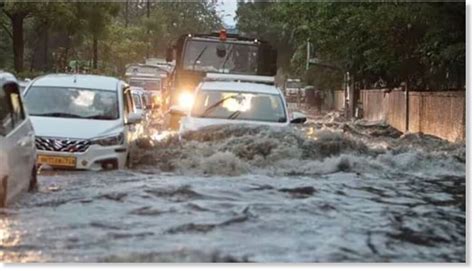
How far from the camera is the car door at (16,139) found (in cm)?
872

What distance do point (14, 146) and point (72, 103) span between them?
13.6 feet

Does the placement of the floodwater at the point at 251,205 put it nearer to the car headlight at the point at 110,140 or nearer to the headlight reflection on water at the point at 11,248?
the headlight reflection on water at the point at 11,248

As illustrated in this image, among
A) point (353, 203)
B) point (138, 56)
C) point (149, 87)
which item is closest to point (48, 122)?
point (353, 203)

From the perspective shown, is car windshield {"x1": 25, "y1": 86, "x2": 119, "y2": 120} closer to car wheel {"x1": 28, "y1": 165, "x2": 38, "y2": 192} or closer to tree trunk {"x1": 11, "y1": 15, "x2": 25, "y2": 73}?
car wheel {"x1": 28, "y1": 165, "x2": 38, "y2": 192}

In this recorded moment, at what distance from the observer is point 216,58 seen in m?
20.4

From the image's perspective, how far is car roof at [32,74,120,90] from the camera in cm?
1341

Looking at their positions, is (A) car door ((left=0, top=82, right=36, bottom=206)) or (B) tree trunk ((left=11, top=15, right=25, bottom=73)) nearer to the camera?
(A) car door ((left=0, top=82, right=36, bottom=206))

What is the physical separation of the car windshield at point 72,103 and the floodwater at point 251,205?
0.92 metres

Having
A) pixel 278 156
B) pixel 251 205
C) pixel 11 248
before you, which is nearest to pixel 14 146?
pixel 251 205

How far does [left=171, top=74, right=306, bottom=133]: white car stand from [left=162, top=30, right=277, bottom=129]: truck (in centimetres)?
553

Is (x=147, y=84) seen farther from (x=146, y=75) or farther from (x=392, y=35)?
(x=392, y=35)

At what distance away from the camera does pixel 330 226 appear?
7.65 metres

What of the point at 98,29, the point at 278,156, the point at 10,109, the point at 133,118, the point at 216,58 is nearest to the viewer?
the point at 10,109

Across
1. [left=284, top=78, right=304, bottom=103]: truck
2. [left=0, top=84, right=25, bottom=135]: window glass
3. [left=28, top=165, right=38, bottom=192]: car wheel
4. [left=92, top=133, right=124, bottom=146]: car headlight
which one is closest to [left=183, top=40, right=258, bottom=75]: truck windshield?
[left=92, top=133, right=124, bottom=146]: car headlight
